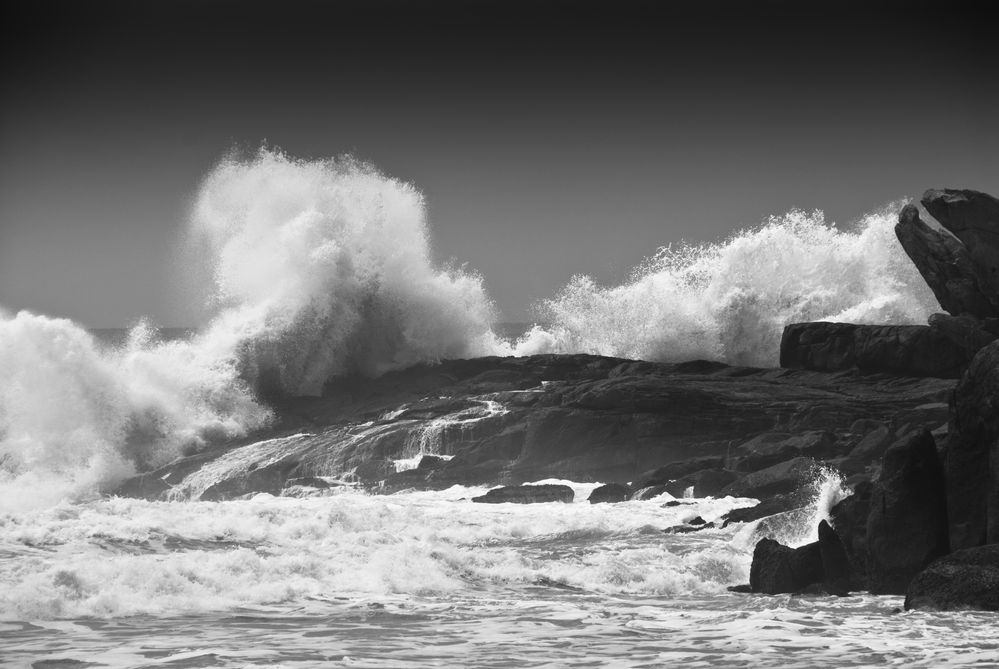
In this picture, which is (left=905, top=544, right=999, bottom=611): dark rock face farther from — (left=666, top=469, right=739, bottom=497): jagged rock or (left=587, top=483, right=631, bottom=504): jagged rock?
(left=587, top=483, right=631, bottom=504): jagged rock

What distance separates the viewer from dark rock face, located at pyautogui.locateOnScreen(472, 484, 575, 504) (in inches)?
818

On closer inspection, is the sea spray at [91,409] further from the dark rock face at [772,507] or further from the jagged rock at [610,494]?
the dark rock face at [772,507]

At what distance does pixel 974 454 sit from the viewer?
12383 mm

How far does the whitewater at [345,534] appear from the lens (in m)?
10.1

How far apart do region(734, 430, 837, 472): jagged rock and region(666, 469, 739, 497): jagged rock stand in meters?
0.71

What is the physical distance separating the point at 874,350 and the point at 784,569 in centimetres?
1398

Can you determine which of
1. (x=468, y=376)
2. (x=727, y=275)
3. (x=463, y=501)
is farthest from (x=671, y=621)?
(x=727, y=275)

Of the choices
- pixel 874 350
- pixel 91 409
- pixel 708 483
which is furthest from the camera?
pixel 91 409

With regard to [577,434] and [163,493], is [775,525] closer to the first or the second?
[577,434]

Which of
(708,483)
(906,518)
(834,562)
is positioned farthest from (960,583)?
(708,483)

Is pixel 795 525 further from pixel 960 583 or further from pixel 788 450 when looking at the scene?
pixel 788 450

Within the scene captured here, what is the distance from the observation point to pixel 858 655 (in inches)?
370

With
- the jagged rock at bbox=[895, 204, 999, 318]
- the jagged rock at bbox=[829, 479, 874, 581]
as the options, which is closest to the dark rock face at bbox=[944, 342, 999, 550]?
the jagged rock at bbox=[829, 479, 874, 581]

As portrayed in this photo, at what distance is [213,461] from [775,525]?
14.5 m
